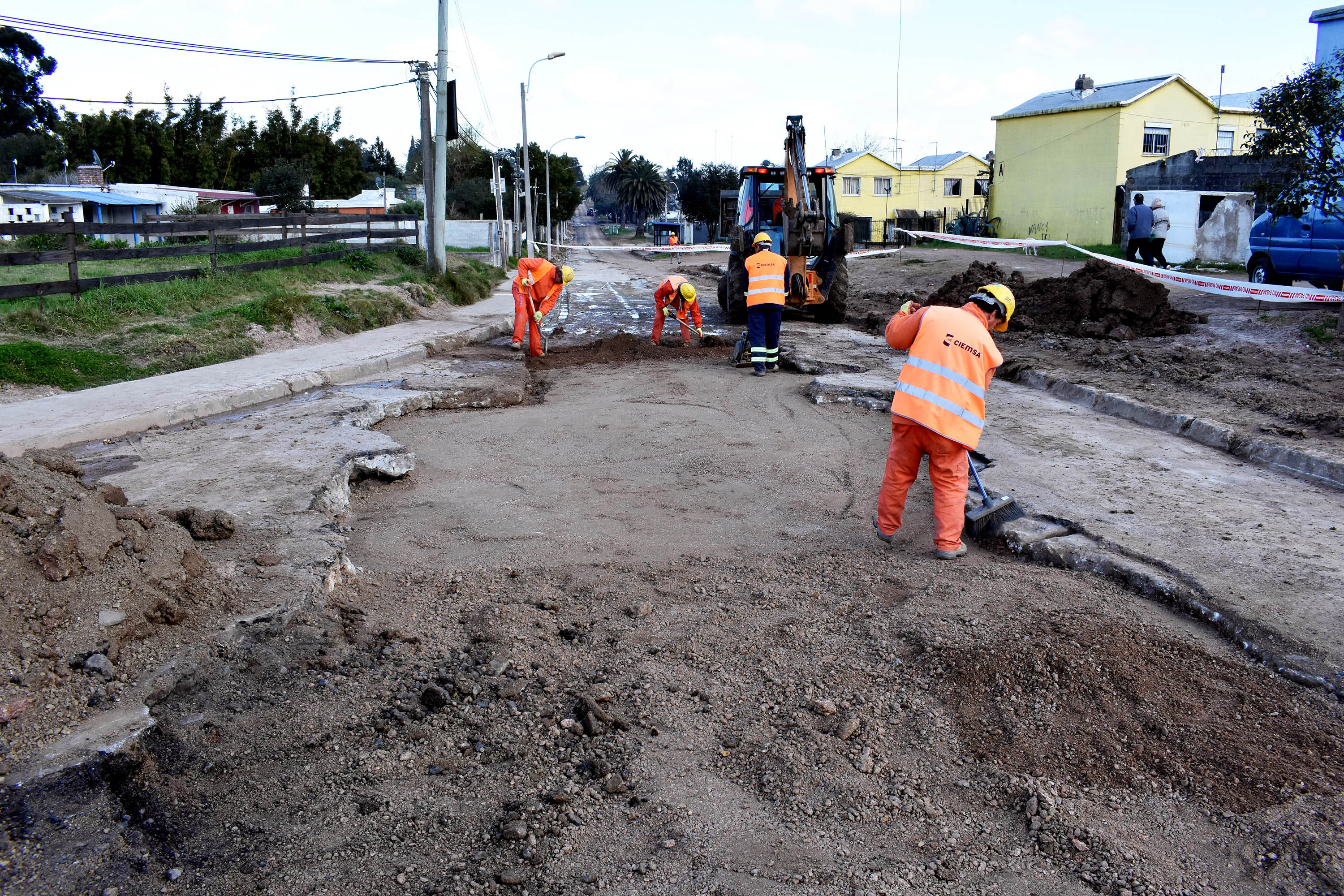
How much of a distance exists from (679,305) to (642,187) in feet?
272

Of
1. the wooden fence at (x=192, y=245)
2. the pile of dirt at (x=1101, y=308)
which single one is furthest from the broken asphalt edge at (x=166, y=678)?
the pile of dirt at (x=1101, y=308)

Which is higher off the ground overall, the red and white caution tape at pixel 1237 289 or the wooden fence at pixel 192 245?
the wooden fence at pixel 192 245

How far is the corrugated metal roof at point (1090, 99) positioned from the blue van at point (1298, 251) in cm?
2027

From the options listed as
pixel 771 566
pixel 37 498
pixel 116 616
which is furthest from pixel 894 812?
pixel 37 498

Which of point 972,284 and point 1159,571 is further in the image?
point 972,284

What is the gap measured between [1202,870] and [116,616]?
4010 mm

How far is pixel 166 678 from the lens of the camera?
353cm

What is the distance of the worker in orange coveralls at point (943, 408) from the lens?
5027 millimetres

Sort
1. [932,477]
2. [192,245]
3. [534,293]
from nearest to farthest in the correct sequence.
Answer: [932,477], [534,293], [192,245]

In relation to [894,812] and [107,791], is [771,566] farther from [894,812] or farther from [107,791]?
[107,791]

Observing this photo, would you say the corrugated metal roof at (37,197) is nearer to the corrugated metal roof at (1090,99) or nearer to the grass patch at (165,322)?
the grass patch at (165,322)

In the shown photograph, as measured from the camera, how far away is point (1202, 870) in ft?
8.85

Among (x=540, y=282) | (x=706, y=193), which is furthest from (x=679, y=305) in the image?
(x=706, y=193)

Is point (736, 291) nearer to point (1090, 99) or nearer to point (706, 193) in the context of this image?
point (1090, 99)
